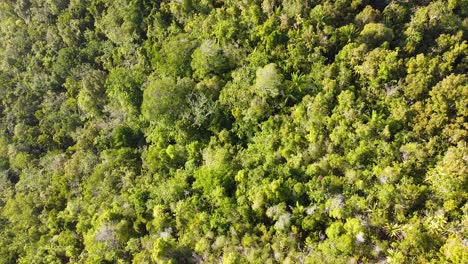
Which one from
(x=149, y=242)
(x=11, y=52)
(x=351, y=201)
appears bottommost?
(x=149, y=242)

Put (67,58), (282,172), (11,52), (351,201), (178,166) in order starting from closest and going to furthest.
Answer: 1. (351,201)
2. (282,172)
3. (178,166)
4. (67,58)
5. (11,52)

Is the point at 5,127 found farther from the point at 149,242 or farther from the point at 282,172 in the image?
the point at 282,172

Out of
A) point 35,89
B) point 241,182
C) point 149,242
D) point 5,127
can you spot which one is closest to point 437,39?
point 241,182

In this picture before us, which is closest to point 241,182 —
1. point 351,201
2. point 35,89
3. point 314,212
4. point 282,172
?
point 282,172

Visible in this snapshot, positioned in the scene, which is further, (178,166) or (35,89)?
(35,89)

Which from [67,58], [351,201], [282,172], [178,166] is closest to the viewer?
[351,201]

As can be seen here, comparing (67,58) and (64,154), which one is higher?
(67,58)
